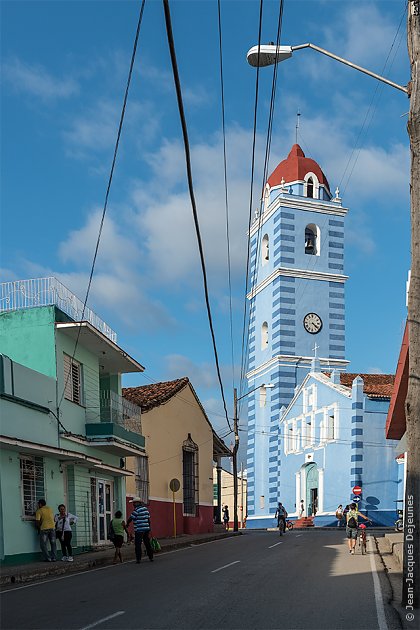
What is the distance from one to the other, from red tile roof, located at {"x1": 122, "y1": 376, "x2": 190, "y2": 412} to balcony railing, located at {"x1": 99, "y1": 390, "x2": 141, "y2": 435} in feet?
6.05

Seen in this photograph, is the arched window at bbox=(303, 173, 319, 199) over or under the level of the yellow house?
over

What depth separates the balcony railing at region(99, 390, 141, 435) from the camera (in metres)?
27.1

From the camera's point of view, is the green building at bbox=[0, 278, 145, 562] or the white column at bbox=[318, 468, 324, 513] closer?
the green building at bbox=[0, 278, 145, 562]

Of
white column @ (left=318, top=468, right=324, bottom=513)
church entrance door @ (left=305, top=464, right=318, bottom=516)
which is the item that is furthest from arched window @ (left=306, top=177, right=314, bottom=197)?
white column @ (left=318, top=468, right=324, bottom=513)

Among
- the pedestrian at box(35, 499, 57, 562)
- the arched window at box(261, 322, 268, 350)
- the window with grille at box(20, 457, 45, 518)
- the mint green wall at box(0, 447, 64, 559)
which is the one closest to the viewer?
the mint green wall at box(0, 447, 64, 559)

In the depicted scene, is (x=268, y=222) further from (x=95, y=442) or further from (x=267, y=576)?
(x=267, y=576)

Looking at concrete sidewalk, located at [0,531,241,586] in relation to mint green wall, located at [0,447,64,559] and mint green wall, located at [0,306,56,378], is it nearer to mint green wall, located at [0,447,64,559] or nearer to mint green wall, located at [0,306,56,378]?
mint green wall, located at [0,447,64,559]

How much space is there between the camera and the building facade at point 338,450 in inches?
1946

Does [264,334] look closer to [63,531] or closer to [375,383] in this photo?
[375,383]

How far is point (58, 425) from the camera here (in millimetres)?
22859

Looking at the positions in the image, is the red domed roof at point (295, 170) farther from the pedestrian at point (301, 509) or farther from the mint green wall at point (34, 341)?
the mint green wall at point (34, 341)

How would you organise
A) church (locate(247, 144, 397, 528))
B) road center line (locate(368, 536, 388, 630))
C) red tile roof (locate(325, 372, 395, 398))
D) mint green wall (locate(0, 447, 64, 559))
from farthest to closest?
church (locate(247, 144, 397, 528)) < red tile roof (locate(325, 372, 395, 398)) < mint green wall (locate(0, 447, 64, 559)) < road center line (locate(368, 536, 388, 630))

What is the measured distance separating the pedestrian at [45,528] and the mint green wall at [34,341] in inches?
156

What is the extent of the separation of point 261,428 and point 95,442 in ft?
124
